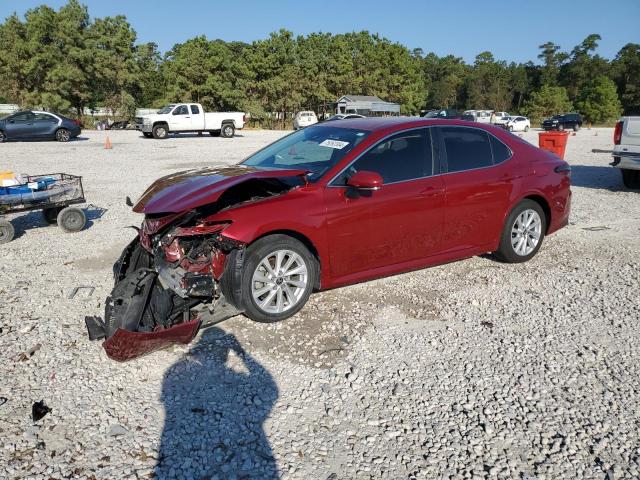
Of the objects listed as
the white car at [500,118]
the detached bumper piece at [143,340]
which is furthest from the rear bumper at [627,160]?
the white car at [500,118]

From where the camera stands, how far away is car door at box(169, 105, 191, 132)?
99.1ft

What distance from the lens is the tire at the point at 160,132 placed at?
A: 96.4ft

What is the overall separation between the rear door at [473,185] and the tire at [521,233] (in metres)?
0.17

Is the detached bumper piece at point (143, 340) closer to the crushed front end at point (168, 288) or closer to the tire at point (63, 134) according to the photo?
the crushed front end at point (168, 288)

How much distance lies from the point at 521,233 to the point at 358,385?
11.1 ft

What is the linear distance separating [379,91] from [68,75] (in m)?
42.3

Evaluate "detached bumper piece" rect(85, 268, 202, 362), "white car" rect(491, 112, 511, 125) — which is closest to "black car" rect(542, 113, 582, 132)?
"white car" rect(491, 112, 511, 125)

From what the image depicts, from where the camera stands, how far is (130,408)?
3307 millimetres

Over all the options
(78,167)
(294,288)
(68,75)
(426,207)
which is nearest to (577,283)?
(426,207)

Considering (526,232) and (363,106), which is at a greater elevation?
(363,106)

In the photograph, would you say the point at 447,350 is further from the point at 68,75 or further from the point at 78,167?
the point at 68,75

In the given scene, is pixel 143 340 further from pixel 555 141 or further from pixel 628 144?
pixel 555 141

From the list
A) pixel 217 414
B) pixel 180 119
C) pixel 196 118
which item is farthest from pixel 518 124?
pixel 217 414

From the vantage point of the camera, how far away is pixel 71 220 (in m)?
7.80
